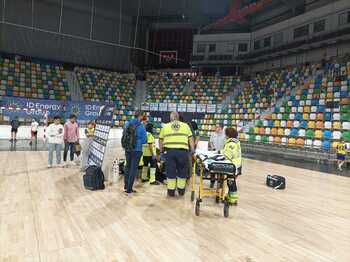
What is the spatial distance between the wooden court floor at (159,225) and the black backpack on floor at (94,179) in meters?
0.20

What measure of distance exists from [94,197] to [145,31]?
70.2 ft

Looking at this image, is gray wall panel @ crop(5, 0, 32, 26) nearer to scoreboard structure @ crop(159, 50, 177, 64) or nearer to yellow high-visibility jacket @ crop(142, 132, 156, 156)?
scoreboard structure @ crop(159, 50, 177, 64)

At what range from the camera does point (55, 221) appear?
→ 12.2 feet

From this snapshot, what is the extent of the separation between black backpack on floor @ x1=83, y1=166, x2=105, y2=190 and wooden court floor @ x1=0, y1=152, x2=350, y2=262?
Answer: 200mm

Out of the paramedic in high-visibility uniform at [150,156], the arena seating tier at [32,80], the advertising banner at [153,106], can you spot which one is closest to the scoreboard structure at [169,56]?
the advertising banner at [153,106]

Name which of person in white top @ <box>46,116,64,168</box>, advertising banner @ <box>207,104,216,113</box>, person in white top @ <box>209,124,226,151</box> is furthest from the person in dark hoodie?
advertising banner @ <box>207,104,216,113</box>

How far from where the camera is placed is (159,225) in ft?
12.4

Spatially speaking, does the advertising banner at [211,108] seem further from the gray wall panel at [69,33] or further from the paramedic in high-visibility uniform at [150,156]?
the paramedic in high-visibility uniform at [150,156]

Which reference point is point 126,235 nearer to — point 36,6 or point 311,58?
point 311,58

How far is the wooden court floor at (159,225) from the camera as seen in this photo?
2982 millimetres

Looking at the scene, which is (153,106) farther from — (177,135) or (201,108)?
(177,135)

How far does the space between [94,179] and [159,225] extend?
2.26 meters

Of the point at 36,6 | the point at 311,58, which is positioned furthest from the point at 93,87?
the point at 311,58

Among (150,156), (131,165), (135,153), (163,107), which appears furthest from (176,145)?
(163,107)
